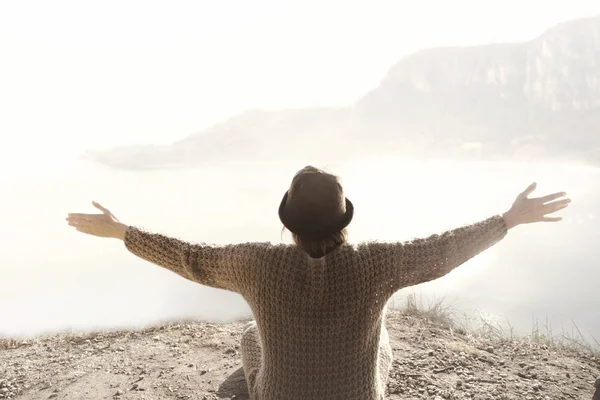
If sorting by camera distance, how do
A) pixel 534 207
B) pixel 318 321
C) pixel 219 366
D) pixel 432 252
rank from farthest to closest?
pixel 219 366 < pixel 534 207 < pixel 432 252 < pixel 318 321

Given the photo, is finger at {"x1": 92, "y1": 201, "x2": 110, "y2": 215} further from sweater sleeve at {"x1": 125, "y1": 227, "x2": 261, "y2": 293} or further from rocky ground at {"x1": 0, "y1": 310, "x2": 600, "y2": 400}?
rocky ground at {"x1": 0, "y1": 310, "x2": 600, "y2": 400}

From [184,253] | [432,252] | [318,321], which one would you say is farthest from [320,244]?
[184,253]

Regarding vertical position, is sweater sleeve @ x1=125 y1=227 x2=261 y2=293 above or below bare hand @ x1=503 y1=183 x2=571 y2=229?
below

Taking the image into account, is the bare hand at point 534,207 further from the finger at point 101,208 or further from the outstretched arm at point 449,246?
the finger at point 101,208

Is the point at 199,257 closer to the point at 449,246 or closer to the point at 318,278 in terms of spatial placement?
the point at 318,278

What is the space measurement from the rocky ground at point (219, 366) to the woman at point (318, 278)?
4.25ft

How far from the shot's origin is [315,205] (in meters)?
1.73

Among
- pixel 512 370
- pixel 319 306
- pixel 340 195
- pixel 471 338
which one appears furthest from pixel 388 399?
pixel 340 195

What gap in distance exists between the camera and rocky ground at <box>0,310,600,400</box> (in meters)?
3.18

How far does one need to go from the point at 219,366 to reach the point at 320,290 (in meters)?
2.08

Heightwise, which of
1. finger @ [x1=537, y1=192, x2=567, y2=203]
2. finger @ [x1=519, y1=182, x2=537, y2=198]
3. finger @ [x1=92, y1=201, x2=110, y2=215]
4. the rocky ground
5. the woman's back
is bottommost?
the rocky ground

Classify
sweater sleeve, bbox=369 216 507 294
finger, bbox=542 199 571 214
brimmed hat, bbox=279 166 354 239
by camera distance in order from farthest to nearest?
1. finger, bbox=542 199 571 214
2. sweater sleeve, bbox=369 216 507 294
3. brimmed hat, bbox=279 166 354 239

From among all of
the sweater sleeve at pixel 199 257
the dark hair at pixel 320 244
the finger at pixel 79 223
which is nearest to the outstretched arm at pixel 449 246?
the dark hair at pixel 320 244

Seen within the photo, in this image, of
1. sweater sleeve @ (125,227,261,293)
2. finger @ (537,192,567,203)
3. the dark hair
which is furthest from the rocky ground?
the dark hair
